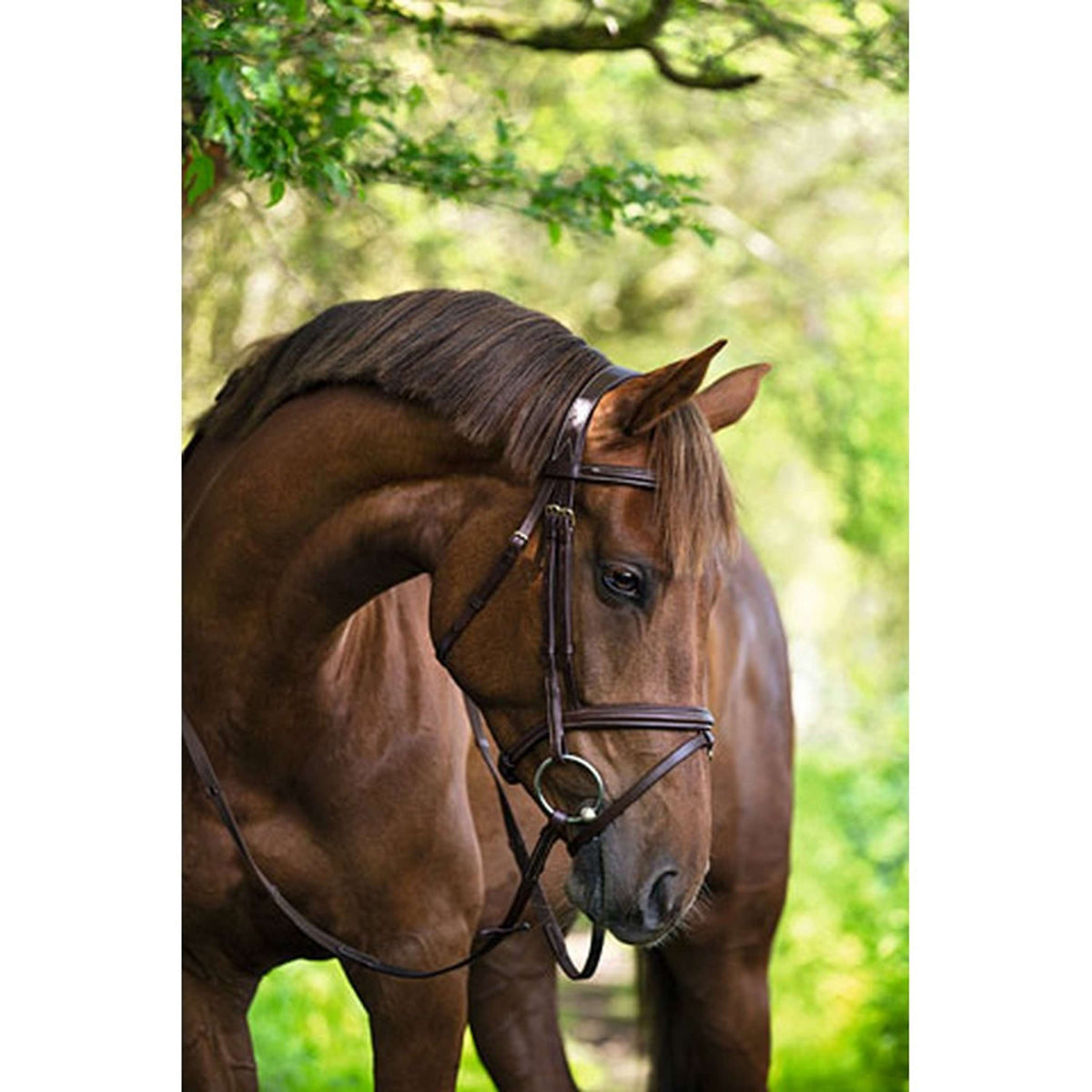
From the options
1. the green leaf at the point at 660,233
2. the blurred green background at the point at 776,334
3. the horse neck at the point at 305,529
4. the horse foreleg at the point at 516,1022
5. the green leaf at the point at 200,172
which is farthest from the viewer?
the blurred green background at the point at 776,334

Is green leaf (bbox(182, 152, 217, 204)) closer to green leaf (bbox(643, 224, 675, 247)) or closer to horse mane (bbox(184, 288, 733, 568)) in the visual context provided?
horse mane (bbox(184, 288, 733, 568))

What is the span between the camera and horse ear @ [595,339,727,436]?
2.12 m

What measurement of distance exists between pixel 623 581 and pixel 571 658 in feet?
0.38

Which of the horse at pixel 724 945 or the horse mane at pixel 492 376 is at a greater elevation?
the horse mane at pixel 492 376

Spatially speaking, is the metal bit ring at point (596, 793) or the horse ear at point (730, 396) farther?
the horse ear at point (730, 396)

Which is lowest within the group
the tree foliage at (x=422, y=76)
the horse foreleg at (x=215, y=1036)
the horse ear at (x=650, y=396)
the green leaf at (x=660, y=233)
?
the horse foreleg at (x=215, y=1036)

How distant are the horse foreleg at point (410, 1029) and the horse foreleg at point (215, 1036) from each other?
0.24 m

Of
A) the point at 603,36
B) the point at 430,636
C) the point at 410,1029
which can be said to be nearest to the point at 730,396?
the point at 430,636

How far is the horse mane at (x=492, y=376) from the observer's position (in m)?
2.19

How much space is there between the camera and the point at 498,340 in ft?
7.64

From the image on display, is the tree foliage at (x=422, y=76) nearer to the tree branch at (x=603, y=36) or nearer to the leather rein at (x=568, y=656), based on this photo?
the tree branch at (x=603, y=36)

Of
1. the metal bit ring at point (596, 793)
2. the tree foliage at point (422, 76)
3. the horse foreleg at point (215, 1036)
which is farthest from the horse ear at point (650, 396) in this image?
the horse foreleg at point (215, 1036)
